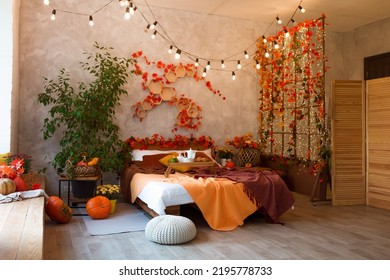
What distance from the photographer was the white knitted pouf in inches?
151

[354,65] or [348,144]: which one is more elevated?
[354,65]

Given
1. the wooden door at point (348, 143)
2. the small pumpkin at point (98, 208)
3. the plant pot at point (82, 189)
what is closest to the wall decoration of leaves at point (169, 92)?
the plant pot at point (82, 189)

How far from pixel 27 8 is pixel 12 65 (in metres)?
1.39

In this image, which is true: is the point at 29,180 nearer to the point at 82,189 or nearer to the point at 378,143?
the point at 82,189

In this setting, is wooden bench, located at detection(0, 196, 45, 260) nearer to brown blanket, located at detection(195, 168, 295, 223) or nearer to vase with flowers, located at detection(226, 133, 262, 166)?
brown blanket, located at detection(195, 168, 295, 223)

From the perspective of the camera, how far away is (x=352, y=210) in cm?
562

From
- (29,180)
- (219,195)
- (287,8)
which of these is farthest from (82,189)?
(287,8)

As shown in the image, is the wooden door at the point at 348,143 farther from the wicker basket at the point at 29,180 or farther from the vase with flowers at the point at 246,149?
the wicker basket at the point at 29,180

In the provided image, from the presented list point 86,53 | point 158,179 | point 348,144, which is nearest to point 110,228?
point 158,179

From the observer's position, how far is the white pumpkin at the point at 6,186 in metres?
4.24

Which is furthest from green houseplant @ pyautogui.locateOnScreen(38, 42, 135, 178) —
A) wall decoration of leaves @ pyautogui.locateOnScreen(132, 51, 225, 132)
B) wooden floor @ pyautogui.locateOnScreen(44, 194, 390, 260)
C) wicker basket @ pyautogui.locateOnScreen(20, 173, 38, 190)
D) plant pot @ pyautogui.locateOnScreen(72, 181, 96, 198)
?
wooden floor @ pyautogui.locateOnScreen(44, 194, 390, 260)

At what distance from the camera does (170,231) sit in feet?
12.6

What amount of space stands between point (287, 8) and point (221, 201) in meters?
3.80

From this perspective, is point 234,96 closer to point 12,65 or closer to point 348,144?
point 348,144
